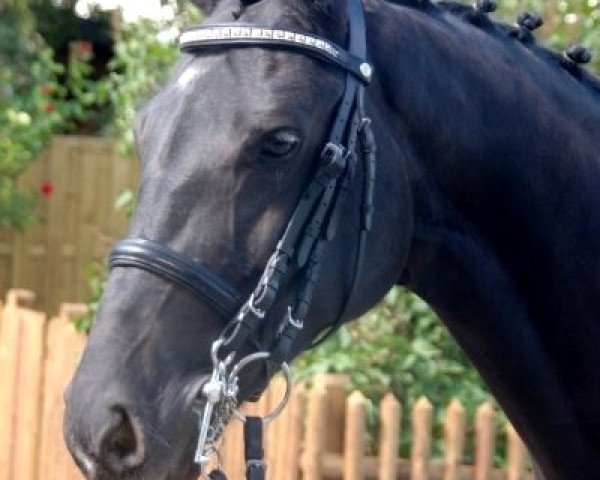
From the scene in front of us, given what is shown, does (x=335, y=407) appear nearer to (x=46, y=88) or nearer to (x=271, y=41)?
(x=271, y=41)

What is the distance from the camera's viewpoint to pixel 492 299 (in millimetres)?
2586

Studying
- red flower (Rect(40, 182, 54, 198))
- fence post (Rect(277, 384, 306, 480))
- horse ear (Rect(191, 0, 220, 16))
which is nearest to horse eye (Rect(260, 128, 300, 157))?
horse ear (Rect(191, 0, 220, 16))

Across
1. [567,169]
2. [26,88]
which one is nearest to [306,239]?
[567,169]

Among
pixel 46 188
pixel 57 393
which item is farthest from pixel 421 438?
pixel 46 188

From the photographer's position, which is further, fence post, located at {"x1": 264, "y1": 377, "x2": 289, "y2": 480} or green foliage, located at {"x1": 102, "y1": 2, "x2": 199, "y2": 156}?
green foliage, located at {"x1": 102, "y1": 2, "x2": 199, "y2": 156}

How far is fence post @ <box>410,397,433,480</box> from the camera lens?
428 cm

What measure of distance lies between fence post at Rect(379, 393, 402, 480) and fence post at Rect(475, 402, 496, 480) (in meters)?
0.28

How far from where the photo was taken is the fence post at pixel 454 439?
4.30 metres

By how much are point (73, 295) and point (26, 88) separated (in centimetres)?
236

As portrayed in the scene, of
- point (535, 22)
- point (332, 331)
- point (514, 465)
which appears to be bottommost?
point (514, 465)

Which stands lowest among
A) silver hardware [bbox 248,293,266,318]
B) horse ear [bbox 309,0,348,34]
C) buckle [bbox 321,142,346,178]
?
silver hardware [bbox 248,293,266,318]

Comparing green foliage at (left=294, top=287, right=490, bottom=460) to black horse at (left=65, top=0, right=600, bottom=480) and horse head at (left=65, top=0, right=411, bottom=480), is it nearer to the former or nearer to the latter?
black horse at (left=65, top=0, right=600, bottom=480)

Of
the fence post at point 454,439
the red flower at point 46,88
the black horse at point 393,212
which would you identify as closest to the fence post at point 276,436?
the fence post at point 454,439

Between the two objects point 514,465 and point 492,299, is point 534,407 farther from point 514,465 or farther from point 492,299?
point 514,465
